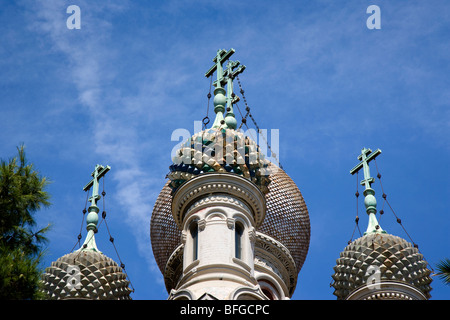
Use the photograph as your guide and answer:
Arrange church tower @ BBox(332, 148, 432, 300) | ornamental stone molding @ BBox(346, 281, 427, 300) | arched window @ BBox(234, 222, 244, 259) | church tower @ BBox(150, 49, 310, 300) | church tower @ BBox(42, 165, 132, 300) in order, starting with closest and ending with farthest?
church tower @ BBox(150, 49, 310, 300)
arched window @ BBox(234, 222, 244, 259)
ornamental stone molding @ BBox(346, 281, 427, 300)
church tower @ BBox(332, 148, 432, 300)
church tower @ BBox(42, 165, 132, 300)

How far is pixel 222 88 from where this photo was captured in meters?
22.5

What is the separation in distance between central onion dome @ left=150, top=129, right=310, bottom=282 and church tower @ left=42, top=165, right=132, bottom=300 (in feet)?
6.89

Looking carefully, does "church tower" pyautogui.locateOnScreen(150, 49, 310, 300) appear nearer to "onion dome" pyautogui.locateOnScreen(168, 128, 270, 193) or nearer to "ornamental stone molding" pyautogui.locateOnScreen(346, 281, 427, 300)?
"onion dome" pyautogui.locateOnScreen(168, 128, 270, 193)

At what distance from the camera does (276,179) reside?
25.4m

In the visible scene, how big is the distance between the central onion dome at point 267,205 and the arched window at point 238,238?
58.6 inches

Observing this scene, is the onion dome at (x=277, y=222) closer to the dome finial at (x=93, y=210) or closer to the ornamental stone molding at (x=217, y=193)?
the dome finial at (x=93, y=210)

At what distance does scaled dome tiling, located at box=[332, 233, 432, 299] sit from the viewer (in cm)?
2225

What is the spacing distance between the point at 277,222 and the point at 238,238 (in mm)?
5513

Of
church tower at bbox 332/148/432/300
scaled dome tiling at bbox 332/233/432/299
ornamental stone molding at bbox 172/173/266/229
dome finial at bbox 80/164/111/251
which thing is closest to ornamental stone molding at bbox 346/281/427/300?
church tower at bbox 332/148/432/300

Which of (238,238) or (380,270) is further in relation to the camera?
(380,270)

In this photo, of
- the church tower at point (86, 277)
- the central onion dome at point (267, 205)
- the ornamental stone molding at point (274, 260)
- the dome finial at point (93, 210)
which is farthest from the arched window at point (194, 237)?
the dome finial at point (93, 210)

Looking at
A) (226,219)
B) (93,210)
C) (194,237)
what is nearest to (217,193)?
(226,219)

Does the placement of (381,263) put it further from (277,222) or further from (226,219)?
(226,219)
